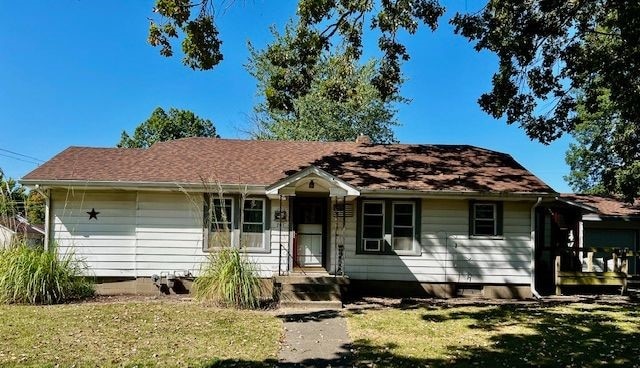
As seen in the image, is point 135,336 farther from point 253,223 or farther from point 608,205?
point 608,205

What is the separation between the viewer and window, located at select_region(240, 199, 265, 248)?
44.0 feet

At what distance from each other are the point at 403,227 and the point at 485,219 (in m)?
2.32

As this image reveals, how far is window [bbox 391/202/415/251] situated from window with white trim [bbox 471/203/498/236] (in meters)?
1.73

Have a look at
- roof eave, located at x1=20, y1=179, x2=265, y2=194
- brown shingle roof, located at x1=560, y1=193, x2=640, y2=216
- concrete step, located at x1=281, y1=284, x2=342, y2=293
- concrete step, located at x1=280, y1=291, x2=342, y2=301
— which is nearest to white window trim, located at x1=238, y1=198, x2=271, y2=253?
roof eave, located at x1=20, y1=179, x2=265, y2=194

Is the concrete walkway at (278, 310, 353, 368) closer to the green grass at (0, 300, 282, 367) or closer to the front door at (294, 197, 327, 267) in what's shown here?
the green grass at (0, 300, 282, 367)

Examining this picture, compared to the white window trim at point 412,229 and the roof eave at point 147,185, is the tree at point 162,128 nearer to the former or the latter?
the roof eave at point 147,185

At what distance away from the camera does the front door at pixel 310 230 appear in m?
13.6

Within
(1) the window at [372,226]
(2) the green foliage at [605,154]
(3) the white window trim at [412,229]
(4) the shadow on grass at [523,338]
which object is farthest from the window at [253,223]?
(2) the green foliage at [605,154]

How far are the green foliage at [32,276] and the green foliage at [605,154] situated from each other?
51.8 ft

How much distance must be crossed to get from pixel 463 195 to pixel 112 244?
9.56 meters

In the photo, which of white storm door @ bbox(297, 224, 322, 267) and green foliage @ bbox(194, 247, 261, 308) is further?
white storm door @ bbox(297, 224, 322, 267)

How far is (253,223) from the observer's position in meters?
13.5

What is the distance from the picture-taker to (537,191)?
1326 centimetres

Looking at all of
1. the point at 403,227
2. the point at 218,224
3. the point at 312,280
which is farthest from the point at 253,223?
the point at 403,227
